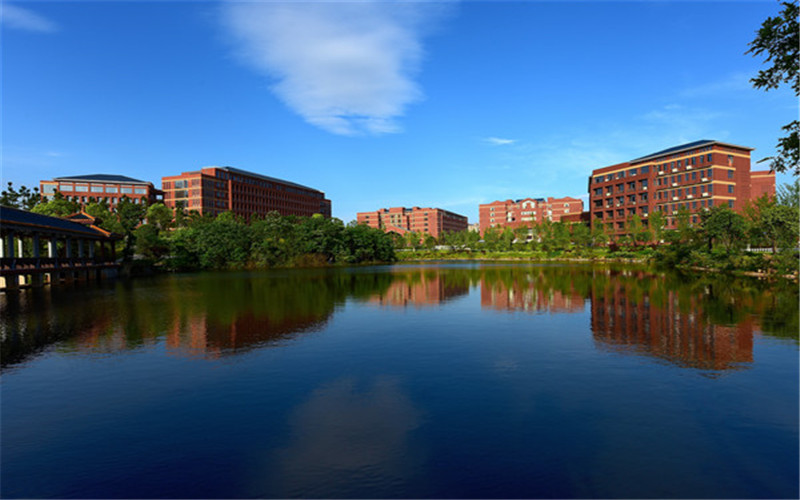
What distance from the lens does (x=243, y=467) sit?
8.55 m

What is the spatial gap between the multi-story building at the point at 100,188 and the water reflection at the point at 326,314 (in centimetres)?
12198

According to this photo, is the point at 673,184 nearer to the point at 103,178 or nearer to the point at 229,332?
the point at 229,332

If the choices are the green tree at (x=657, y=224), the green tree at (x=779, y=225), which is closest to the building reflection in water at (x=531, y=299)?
the green tree at (x=779, y=225)

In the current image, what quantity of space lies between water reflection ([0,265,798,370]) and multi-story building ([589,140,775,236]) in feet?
242

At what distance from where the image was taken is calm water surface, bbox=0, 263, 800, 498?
8102 millimetres

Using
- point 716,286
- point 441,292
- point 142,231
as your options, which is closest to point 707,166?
point 716,286

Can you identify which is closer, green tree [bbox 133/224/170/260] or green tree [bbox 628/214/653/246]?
green tree [bbox 133/224/170/260]

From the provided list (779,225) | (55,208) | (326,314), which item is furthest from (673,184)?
(55,208)

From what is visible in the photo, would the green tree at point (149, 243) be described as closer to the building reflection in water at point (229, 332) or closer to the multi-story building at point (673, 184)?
the building reflection in water at point (229, 332)

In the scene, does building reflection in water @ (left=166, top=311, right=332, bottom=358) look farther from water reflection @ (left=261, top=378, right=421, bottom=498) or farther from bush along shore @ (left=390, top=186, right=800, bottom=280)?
bush along shore @ (left=390, top=186, right=800, bottom=280)

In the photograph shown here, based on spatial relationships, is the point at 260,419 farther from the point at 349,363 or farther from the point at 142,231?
the point at 142,231

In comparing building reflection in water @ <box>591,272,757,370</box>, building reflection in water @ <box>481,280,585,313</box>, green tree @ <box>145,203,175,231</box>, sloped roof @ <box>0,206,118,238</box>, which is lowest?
building reflection in water @ <box>481,280,585,313</box>

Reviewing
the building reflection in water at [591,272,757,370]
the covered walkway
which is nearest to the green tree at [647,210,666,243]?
the building reflection in water at [591,272,757,370]

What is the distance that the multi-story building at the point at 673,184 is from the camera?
103438mm
